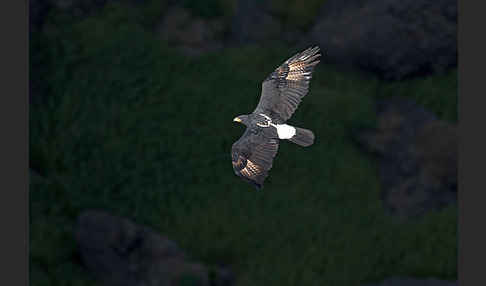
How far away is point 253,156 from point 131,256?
391 inches

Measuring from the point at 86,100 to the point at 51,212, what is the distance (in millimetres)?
3222

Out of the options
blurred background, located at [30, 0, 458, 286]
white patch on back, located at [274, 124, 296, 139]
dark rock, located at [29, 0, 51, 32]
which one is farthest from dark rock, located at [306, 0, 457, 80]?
white patch on back, located at [274, 124, 296, 139]

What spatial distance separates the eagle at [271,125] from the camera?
16547 mm

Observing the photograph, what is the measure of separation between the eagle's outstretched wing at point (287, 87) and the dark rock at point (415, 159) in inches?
343

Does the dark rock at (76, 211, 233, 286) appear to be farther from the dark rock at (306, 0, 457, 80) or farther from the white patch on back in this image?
the white patch on back

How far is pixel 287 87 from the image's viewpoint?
1792cm

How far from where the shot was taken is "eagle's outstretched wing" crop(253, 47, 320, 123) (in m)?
17.8

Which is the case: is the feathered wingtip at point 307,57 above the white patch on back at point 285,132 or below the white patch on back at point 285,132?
above

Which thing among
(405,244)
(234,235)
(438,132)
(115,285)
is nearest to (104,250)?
(115,285)

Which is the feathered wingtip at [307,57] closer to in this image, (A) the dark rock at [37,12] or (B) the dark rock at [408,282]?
(B) the dark rock at [408,282]

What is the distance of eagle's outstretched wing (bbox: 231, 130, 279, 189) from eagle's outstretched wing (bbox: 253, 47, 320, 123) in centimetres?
98

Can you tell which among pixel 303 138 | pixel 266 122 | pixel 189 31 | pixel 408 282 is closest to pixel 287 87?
pixel 266 122

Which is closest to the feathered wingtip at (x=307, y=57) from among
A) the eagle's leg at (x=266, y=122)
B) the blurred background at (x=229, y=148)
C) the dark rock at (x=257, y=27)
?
the eagle's leg at (x=266, y=122)

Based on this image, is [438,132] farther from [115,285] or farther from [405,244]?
[115,285]
